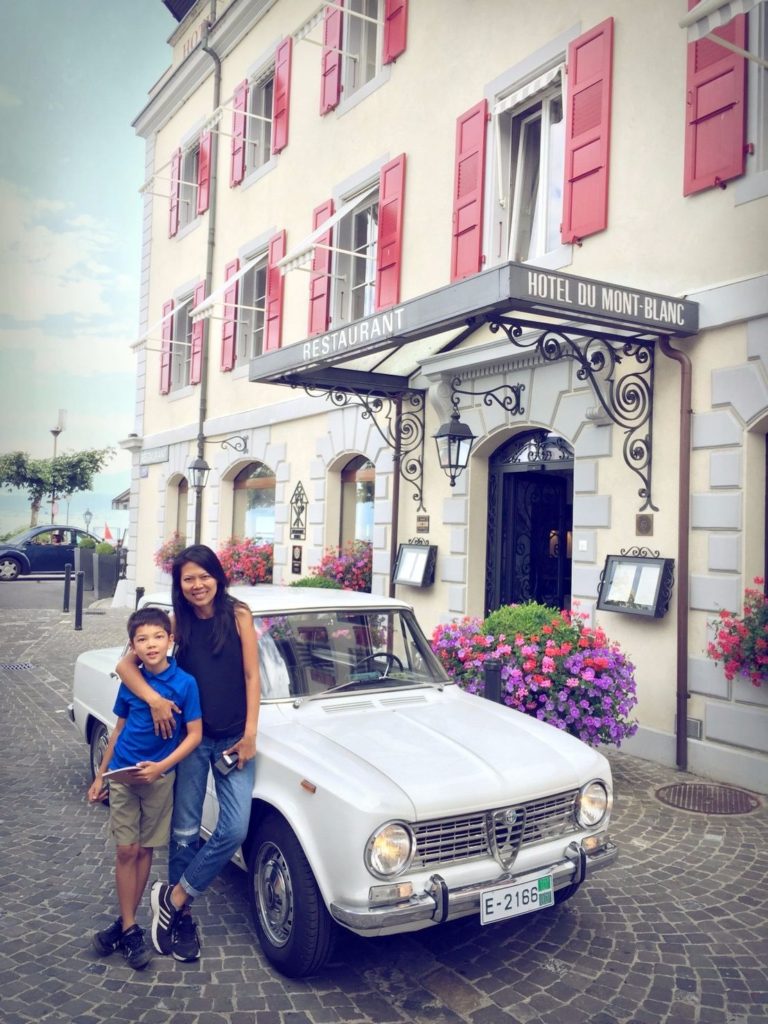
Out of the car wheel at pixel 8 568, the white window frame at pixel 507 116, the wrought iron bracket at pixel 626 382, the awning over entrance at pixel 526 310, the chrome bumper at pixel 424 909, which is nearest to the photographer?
the chrome bumper at pixel 424 909

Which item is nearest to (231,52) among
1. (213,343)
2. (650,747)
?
(213,343)

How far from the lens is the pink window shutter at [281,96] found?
13.5 metres

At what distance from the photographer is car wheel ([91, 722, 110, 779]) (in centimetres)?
542

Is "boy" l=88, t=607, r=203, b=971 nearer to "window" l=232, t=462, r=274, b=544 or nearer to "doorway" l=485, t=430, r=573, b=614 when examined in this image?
"doorway" l=485, t=430, r=573, b=614

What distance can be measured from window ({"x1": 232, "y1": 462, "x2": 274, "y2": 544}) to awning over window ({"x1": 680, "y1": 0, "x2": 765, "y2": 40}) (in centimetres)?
973

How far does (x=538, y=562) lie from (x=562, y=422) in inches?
75.8

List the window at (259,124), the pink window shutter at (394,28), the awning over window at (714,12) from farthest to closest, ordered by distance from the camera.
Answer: the window at (259,124), the pink window shutter at (394,28), the awning over window at (714,12)

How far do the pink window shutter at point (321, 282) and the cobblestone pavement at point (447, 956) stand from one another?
324 inches

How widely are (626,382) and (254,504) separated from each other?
8.52 m

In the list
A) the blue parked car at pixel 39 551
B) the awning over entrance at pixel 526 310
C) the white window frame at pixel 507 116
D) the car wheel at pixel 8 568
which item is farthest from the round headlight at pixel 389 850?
the car wheel at pixel 8 568

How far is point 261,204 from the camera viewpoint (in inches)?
558

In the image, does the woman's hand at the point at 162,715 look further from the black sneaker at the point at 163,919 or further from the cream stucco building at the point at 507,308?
the cream stucco building at the point at 507,308

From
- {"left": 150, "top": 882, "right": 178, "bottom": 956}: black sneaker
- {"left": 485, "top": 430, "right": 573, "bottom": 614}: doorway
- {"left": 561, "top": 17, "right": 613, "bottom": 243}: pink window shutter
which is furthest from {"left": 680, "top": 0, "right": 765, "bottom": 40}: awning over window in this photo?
{"left": 150, "top": 882, "right": 178, "bottom": 956}: black sneaker

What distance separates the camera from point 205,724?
3.64 m
